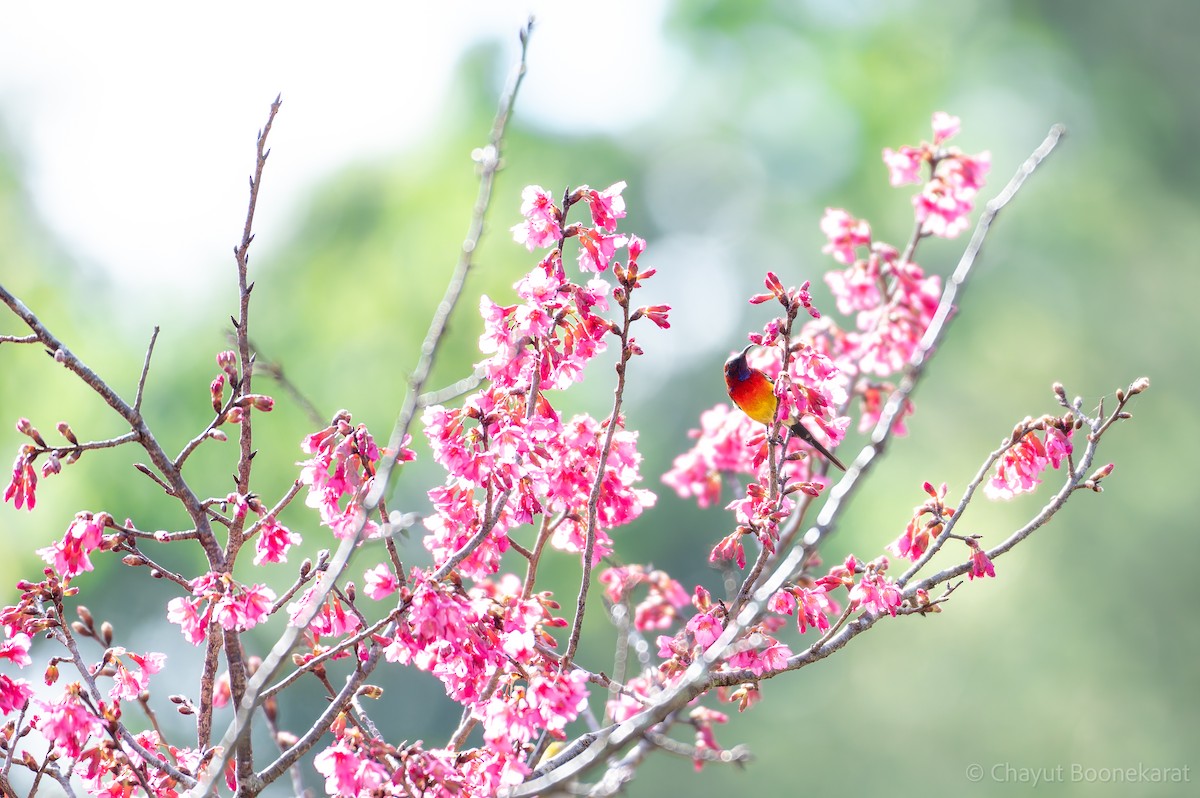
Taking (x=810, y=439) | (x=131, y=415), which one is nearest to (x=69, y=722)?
(x=131, y=415)

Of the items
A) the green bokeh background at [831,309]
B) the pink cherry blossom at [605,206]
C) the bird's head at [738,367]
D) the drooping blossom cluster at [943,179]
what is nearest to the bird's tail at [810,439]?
the bird's head at [738,367]

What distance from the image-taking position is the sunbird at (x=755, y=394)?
96.7 inches

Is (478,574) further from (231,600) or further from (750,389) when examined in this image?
(750,389)

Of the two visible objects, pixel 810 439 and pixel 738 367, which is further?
pixel 738 367

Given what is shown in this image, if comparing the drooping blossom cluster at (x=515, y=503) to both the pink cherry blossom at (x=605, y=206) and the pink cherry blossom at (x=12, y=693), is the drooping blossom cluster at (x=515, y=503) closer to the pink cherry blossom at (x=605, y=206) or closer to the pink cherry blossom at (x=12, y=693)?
the pink cherry blossom at (x=605, y=206)

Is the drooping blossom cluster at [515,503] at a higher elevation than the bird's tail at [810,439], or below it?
below

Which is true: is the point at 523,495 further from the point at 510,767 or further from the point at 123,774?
the point at 123,774

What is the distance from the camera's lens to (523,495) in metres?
2.00

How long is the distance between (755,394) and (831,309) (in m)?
13.1

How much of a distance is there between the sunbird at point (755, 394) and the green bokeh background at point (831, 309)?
25.5ft

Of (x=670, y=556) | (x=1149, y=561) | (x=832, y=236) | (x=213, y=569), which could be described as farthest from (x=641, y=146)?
(x=213, y=569)

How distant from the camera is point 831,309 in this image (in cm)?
1537

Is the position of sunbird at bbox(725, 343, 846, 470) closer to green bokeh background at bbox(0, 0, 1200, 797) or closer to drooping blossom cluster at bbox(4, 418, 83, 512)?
drooping blossom cluster at bbox(4, 418, 83, 512)

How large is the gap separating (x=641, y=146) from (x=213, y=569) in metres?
18.3
